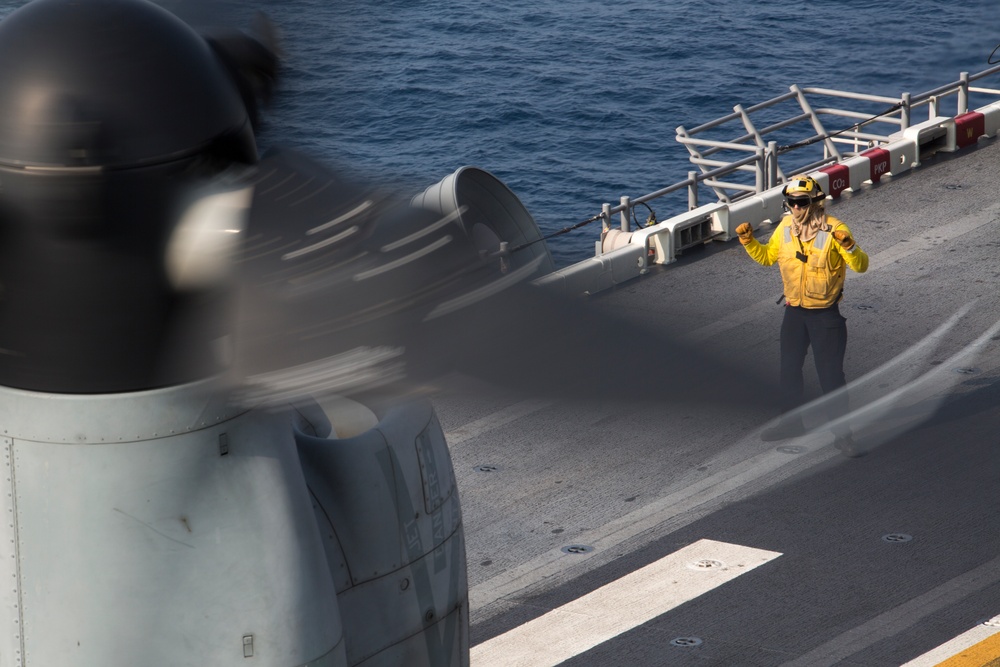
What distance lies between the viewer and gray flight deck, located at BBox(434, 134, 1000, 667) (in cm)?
944

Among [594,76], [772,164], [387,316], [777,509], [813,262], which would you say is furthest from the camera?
[594,76]

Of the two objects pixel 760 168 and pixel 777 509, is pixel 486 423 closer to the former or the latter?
pixel 777 509

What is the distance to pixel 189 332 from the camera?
4.59 meters

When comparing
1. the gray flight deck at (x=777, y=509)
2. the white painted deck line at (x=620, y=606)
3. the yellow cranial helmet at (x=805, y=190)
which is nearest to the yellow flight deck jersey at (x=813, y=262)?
the yellow cranial helmet at (x=805, y=190)

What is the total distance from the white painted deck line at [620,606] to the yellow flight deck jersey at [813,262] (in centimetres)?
246

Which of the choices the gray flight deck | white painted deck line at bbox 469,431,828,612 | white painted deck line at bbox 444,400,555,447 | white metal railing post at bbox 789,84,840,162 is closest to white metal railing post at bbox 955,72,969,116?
white metal railing post at bbox 789,84,840,162

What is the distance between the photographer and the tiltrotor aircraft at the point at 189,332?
4086 mm

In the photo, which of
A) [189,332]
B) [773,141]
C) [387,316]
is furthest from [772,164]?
[387,316]

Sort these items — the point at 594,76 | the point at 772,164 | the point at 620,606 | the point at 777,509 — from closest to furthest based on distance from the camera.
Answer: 1. the point at 620,606
2. the point at 777,509
3. the point at 772,164
4. the point at 594,76

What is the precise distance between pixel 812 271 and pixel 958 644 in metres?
3.65

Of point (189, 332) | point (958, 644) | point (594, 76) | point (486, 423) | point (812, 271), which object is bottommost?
point (594, 76)

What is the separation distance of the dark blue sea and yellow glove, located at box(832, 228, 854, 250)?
17.8 m

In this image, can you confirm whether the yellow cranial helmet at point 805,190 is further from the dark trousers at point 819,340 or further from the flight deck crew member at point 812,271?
the dark trousers at point 819,340

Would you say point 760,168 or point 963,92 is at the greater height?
point 963,92
